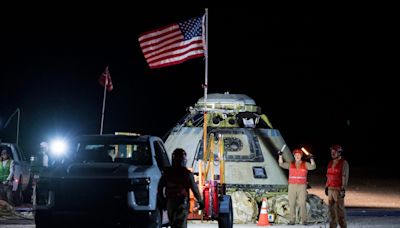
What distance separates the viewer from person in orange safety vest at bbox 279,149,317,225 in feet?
55.2

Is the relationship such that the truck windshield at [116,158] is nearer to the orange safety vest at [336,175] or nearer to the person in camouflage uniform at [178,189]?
the person in camouflage uniform at [178,189]

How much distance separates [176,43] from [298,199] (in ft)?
14.3

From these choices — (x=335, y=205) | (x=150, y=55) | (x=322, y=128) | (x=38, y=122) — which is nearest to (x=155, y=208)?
(x=335, y=205)

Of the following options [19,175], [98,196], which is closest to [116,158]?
[98,196]

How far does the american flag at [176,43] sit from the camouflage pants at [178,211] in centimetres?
698

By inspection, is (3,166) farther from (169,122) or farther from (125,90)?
(125,90)

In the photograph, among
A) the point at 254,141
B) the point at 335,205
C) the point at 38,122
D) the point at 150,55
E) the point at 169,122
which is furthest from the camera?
the point at 169,122

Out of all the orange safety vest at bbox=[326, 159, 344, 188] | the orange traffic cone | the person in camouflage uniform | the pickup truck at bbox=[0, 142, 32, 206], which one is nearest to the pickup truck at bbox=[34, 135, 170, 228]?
the person in camouflage uniform

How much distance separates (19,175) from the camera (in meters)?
19.3

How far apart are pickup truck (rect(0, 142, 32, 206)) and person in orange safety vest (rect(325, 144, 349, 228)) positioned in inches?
316

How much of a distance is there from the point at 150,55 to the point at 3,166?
448cm

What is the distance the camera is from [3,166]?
18547 millimetres

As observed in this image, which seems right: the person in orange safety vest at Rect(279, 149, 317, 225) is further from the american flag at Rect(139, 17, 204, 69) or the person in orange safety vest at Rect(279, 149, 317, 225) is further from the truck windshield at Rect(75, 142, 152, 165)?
the truck windshield at Rect(75, 142, 152, 165)

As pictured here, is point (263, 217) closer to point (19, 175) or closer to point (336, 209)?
point (336, 209)
